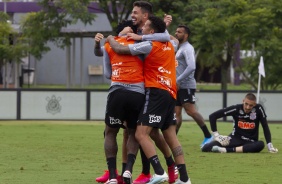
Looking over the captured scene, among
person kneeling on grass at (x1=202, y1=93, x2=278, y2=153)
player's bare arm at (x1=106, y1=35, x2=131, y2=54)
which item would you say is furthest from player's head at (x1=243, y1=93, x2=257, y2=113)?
player's bare arm at (x1=106, y1=35, x2=131, y2=54)

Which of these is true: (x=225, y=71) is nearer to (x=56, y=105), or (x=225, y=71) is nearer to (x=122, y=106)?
(x=56, y=105)

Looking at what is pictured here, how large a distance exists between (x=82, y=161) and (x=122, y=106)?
3251 mm

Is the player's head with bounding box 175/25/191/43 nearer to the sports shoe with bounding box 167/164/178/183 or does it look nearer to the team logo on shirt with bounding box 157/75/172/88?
the sports shoe with bounding box 167/164/178/183

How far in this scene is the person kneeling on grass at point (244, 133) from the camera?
14188 mm

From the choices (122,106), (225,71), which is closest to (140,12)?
(122,106)

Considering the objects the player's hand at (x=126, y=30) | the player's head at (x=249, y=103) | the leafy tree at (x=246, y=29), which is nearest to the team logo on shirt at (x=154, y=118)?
the player's hand at (x=126, y=30)

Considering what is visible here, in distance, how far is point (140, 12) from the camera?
32.8 feet

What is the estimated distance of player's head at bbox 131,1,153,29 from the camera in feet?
32.7

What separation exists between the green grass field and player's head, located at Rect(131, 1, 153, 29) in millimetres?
2009

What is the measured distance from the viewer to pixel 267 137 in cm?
1423

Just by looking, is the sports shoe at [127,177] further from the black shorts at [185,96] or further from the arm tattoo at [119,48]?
the black shorts at [185,96]

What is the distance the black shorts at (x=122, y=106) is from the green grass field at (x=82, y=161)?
0.95 meters

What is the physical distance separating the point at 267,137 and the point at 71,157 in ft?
10.9

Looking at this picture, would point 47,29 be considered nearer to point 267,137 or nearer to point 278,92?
point 278,92
